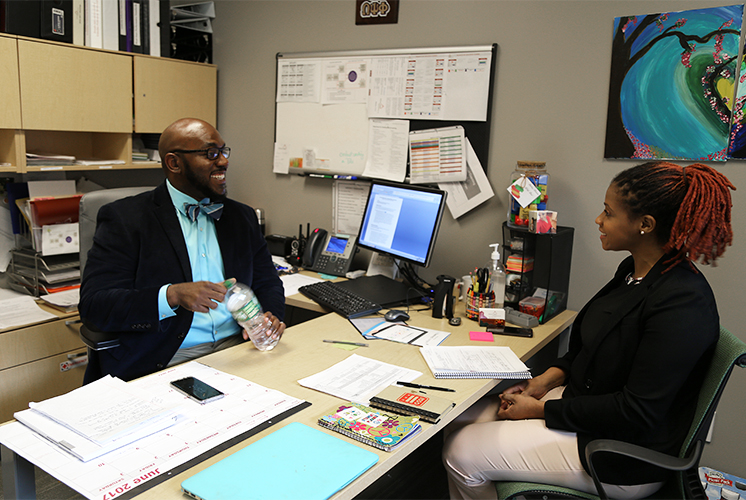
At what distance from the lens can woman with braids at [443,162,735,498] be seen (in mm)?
1354

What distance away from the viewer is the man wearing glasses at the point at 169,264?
170 cm

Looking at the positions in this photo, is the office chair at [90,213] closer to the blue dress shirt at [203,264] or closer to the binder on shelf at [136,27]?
the blue dress shirt at [203,264]

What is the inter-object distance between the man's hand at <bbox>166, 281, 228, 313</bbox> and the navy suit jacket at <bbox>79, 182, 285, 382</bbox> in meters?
0.08

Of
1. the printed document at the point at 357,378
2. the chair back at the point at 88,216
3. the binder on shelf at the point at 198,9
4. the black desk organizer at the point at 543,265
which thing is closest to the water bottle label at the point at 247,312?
the printed document at the point at 357,378

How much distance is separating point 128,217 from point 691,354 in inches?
66.6

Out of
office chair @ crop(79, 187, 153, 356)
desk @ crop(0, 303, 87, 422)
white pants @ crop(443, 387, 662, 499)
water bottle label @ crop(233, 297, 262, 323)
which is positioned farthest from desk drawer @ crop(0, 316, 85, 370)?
white pants @ crop(443, 387, 662, 499)

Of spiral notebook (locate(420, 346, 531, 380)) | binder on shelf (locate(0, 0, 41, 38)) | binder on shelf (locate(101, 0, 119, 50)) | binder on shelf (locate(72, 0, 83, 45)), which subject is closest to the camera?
spiral notebook (locate(420, 346, 531, 380))

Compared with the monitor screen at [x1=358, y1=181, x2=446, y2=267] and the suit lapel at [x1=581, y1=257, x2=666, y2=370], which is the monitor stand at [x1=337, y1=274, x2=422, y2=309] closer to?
the monitor screen at [x1=358, y1=181, x2=446, y2=267]

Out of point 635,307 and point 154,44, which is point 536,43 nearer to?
point 635,307

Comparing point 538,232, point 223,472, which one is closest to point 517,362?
point 538,232

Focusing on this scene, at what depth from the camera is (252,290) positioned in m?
2.06

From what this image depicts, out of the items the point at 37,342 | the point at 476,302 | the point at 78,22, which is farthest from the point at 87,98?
the point at 476,302

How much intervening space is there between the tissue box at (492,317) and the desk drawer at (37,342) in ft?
5.79

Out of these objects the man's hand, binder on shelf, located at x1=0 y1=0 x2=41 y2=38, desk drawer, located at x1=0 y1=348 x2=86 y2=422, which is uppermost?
binder on shelf, located at x1=0 y1=0 x2=41 y2=38
